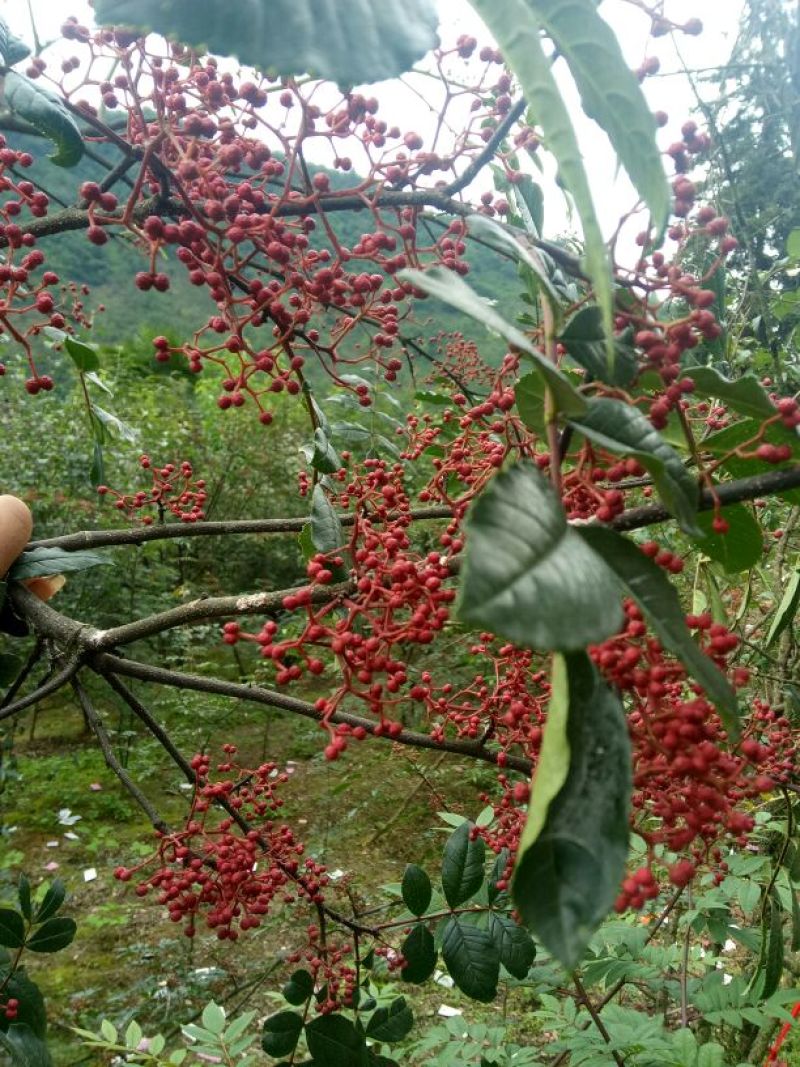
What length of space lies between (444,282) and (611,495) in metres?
0.18

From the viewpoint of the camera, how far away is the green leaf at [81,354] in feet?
4.11

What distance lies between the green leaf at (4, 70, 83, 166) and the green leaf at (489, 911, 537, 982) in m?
1.12

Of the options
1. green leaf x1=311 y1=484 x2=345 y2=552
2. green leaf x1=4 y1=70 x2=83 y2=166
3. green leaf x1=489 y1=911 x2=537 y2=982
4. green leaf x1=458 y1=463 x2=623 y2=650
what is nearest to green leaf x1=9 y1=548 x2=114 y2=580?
green leaf x1=311 y1=484 x2=345 y2=552

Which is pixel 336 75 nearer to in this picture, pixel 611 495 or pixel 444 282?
pixel 444 282

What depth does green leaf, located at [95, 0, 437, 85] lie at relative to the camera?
415mm

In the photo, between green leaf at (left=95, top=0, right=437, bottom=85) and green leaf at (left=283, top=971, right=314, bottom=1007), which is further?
green leaf at (left=283, top=971, right=314, bottom=1007)

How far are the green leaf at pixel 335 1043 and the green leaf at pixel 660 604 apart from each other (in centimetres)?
87

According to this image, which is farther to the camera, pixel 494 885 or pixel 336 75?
pixel 494 885

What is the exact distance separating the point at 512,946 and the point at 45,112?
116 cm

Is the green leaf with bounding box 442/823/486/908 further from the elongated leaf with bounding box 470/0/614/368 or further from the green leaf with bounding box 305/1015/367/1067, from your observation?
the elongated leaf with bounding box 470/0/614/368

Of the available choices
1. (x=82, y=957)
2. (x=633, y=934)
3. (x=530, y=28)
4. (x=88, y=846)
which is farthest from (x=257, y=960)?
(x=530, y=28)

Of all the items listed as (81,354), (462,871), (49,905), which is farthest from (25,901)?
(81,354)

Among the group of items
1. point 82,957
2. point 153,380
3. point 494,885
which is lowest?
point 82,957

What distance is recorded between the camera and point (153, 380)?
23.7 feet
